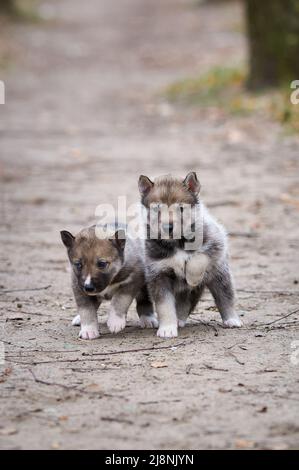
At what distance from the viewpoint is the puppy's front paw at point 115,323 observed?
22.3 ft

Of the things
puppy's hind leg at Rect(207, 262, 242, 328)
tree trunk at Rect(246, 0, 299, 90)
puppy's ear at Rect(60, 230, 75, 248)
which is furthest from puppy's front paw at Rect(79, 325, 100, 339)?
tree trunk at Rect(246, 0, 299, 90)

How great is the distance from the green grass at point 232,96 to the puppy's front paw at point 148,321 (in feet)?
27.9

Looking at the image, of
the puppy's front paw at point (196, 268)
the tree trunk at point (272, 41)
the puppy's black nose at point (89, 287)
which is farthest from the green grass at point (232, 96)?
the puppy's black nose at point (89, 287)

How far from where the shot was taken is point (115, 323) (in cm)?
679

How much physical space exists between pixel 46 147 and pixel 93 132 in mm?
1786

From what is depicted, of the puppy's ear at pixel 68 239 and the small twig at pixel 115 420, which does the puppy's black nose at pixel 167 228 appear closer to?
the puppy's ear at pixel 68 239

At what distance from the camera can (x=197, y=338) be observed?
21.3ft

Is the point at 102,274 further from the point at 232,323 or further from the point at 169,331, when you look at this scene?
the point at 232,323

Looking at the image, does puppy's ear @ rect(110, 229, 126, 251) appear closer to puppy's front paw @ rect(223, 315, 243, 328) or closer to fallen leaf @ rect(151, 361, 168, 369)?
puppy's front paw @ rect(223, 315, 243, 328)

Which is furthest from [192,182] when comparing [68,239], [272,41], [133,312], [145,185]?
[272,41]

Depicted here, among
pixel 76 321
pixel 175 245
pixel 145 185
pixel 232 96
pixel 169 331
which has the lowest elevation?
pixel 169 331

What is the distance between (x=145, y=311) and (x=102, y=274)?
78 centimetres
